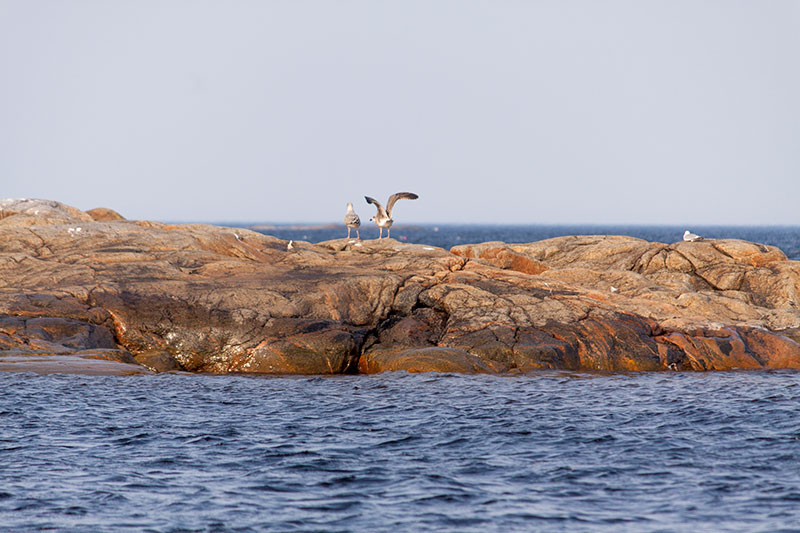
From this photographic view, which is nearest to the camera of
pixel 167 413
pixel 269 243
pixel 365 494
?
pixel 365 494

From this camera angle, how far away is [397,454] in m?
14.0

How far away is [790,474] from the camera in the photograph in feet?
41.7

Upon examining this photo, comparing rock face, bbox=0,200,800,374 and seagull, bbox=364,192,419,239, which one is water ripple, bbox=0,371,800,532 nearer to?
rock face, bbox=0,200,800,374

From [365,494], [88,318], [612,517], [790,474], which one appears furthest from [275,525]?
[88,318]

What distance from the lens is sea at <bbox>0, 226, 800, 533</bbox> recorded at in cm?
1092

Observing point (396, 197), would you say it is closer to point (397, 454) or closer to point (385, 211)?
point (385, 211)

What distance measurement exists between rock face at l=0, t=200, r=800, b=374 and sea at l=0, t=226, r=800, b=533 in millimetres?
1548

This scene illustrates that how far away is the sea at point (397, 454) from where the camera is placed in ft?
35.8

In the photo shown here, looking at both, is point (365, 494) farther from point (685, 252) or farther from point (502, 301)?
point (685, 252)

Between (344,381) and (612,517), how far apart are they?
10.6m

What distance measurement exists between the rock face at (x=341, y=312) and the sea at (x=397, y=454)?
155 cm

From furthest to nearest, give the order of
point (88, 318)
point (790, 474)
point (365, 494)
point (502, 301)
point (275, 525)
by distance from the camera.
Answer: point (502, 301) → point (88, 318) → point (790, 474) → point (365, 494) → point (275, 525)

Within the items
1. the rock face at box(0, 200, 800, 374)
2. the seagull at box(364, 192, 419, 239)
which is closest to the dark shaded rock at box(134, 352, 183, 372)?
the rock face at box(0, 200, 800, 374)

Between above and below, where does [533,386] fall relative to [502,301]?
below
